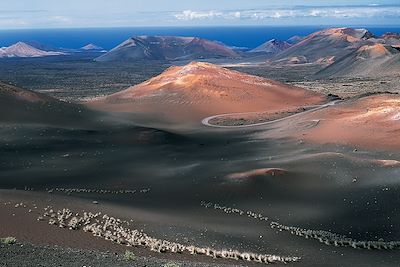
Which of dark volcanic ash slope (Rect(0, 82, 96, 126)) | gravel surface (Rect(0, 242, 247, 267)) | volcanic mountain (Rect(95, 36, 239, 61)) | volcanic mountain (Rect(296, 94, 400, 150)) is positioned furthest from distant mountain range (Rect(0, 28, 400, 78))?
gravel surface (Rect(0, 242, 247, 267))

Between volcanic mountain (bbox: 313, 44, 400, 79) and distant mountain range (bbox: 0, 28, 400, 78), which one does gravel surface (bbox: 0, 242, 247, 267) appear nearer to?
volcanic mountain (bbox: 313, 44, 400, 79)

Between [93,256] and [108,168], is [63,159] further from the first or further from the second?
[93,256]

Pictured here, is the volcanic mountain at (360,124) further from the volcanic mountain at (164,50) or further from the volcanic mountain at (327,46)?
the volcanic mountain at (164,50)

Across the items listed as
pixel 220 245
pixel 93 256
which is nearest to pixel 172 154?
pixel 220 245

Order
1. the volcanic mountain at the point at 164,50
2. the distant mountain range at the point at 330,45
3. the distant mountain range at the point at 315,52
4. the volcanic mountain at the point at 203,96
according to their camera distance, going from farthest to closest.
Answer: the volcanic mountain at the point at 164,50 → the distant mountain range at the point at 330,45 → the distant mountain range at the point at 315,52 → the volcanic mountain at the point at 203,96

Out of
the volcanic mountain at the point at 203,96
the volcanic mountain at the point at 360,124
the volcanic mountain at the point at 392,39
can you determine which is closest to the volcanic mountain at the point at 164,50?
the volcanic mountain at the point at 392,39
